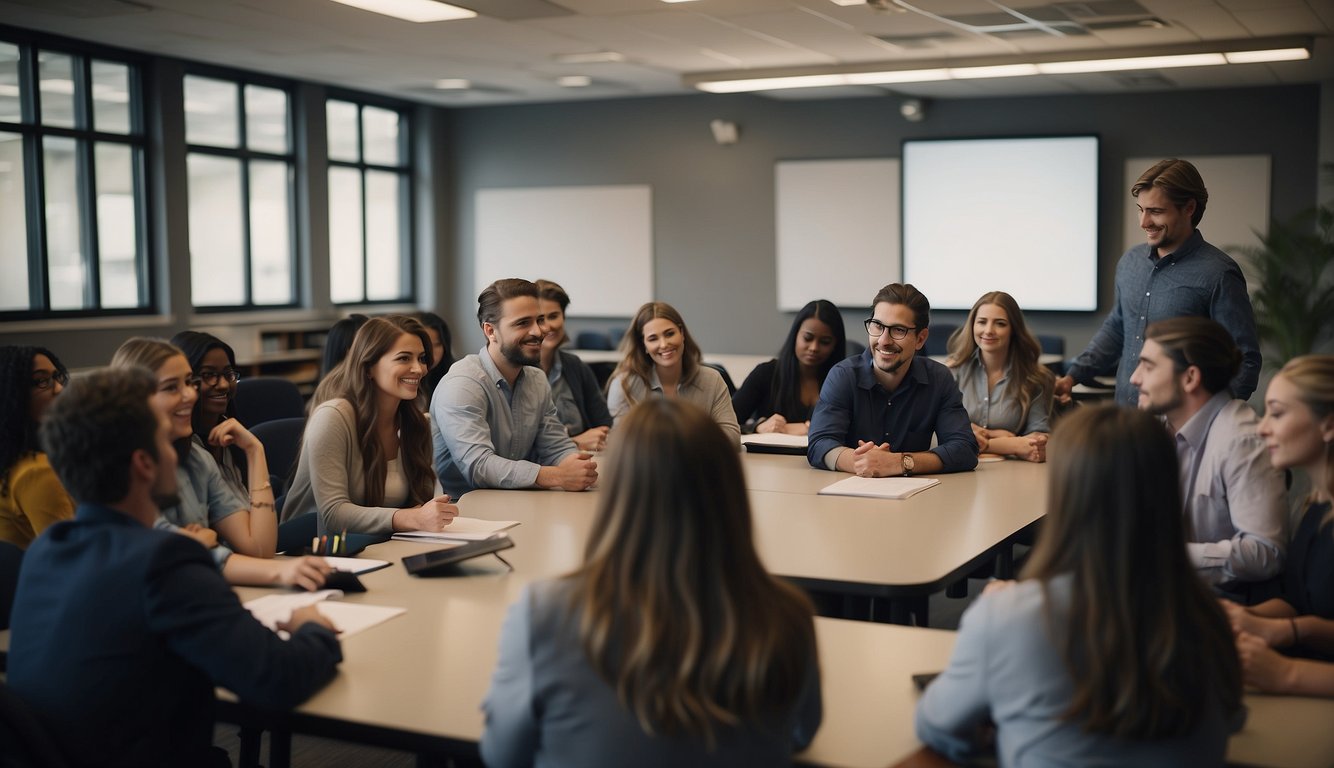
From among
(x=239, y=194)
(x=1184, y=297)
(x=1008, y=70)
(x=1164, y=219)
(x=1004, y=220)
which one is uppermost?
(x=1008, y=70)

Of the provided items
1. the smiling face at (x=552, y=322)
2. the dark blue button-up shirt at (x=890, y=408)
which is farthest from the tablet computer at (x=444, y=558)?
the smiling face at (x=552, y=322)

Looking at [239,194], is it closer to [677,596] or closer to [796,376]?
[796,376]

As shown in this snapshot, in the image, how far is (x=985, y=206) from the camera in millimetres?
10258

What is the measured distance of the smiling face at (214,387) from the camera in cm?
333

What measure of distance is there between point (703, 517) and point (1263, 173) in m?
9.47

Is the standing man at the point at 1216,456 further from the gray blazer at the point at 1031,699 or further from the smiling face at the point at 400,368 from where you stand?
the smiling face at the point at 400,368

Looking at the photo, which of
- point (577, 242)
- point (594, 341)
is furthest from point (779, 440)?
point (577, 242)

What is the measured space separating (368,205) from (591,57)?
3556 millimetres

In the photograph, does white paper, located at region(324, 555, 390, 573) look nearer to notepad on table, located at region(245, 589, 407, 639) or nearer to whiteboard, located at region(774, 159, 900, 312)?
notepad on table, located at region(245, 589, 407, 639)

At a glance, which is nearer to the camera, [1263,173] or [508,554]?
[508,554]

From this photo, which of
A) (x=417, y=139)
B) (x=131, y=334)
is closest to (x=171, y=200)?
(x=131, y=334)

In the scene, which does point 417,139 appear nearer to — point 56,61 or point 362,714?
point 56,61

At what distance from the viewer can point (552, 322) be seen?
496 cm

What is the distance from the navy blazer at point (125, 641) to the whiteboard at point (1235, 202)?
903 centimetres
